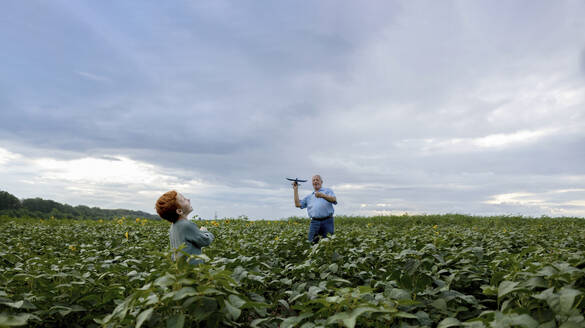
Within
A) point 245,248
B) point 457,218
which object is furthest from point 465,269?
point 457,218

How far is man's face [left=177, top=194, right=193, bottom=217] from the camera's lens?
3.83 meters

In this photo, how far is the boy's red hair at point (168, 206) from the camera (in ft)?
12.4

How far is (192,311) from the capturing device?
6.07 ft

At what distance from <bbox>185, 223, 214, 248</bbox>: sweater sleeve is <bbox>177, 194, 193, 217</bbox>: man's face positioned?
0.21 m

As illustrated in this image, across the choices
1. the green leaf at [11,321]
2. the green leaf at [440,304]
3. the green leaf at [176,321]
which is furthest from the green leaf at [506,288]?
the green leaf at [11,321]

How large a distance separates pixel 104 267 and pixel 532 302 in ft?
11.2

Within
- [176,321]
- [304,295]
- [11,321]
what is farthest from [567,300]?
[11,321]

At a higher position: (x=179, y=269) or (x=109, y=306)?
(x=179, y=269)

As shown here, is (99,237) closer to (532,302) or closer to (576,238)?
(532,302)

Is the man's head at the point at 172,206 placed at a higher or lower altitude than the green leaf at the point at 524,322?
higher

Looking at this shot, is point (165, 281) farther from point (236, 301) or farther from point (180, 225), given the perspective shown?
point (180, 225)

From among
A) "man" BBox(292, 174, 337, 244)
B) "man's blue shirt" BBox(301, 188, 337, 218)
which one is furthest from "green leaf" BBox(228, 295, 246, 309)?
"man's blue shirt" BBox(301, 188, 337, 218)

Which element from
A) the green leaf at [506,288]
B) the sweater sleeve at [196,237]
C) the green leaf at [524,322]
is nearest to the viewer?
the green leaf at [524,322]

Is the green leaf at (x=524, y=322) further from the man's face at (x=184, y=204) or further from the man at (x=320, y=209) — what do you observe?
the man at (x=320, y=209)
